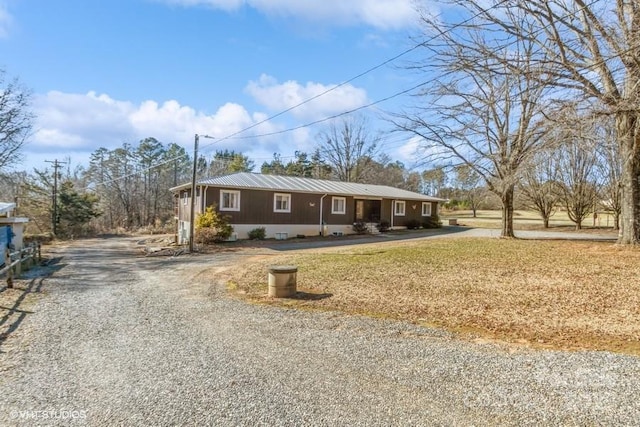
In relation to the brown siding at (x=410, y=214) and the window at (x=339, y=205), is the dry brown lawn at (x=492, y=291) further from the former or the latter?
the brown siding at (x=410, y=214)

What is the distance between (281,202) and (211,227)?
4.78m

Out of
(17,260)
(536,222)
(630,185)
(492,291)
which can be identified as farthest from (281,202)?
(536,222)

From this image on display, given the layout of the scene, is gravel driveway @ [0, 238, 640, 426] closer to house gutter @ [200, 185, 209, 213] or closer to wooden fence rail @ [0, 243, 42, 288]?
wooden fence rail @ [0, 243, 42, 288]

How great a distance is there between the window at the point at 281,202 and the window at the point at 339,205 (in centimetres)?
328

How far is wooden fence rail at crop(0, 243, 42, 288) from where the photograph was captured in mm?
8500

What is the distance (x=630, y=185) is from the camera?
11.7 meters

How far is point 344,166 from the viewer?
4650cm

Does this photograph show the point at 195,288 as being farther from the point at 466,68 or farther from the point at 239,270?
the point at 466,68

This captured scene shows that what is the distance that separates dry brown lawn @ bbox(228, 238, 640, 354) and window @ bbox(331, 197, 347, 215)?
11143mm

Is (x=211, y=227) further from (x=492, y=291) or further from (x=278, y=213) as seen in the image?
(x=492, y=291)

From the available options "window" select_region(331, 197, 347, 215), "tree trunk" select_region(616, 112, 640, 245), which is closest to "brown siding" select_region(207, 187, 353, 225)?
"window" select_region(331, 197, 347, 215)

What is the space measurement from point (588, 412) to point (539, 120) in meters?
10.1

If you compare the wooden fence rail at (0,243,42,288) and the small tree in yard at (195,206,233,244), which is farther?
the small tree in yard at (195,206,233,244)

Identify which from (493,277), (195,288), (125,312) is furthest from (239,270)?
(493,277)
